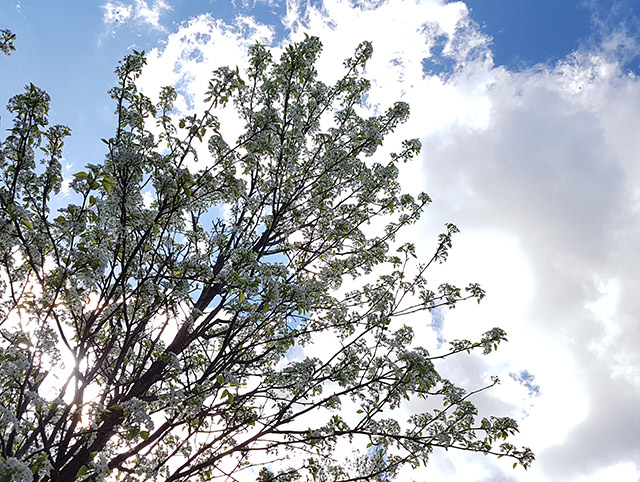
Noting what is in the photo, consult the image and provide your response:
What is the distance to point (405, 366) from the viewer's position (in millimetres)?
6691

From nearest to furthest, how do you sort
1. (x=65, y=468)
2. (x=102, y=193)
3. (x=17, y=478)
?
(x=17, y=478), (x=102, y=193), (x=65, y=468)

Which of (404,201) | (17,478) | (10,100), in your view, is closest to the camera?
(17,478)

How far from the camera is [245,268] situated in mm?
6711

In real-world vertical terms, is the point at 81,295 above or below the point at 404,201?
below

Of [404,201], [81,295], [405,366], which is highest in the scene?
[404,201]

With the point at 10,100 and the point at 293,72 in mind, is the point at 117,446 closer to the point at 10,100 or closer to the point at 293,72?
the point at 10,100

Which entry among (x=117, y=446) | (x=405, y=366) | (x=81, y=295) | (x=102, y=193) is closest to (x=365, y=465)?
(x=405, y=366)

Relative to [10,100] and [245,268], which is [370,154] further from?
[10,100]

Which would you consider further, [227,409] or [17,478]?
[227,409]

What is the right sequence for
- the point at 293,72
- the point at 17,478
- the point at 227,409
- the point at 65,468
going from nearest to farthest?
the point at 17,478, the point at 65,468, the point at 227,409, the point at 293,72

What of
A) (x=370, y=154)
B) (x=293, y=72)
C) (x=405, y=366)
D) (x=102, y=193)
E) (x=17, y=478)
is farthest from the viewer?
(x=370, y=154)

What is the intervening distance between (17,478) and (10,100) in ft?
14.3

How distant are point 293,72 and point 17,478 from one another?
329 inches

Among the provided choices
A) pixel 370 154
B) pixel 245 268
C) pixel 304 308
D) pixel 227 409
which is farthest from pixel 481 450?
pixel 370 154
